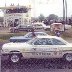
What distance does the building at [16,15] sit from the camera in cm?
5441

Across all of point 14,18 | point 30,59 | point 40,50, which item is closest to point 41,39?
point 40,50

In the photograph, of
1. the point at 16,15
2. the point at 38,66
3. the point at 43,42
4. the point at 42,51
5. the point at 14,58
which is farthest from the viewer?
the point at 16,15

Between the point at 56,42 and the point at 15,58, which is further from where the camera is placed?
the point at 56,42

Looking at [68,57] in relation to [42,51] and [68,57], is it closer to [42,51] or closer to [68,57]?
[68,57]

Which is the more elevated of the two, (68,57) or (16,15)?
(16,15)

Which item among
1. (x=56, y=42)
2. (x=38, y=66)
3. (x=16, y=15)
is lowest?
(x=38, y=66)

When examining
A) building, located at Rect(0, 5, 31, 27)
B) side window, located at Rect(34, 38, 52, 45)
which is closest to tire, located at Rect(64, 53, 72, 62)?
side window, located at Rect(34, 38, 52, 45)

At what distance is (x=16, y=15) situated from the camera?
5572cm

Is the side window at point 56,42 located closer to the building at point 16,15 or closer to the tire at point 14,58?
the tire at point 14,58

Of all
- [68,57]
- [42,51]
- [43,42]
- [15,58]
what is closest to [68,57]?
[68,57]

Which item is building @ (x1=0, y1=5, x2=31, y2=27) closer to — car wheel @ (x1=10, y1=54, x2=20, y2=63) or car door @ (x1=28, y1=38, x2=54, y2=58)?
car wheel @ (x1=10, y1=54, x2=20, y2=63)

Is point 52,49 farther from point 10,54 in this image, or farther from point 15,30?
point 15,30

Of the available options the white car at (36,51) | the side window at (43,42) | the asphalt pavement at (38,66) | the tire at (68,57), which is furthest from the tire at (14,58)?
the tire at (68,57)

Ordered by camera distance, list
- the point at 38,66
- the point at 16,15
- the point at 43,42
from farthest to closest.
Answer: the point at 16,15 < the point at 43,42 < the point at 38,66
